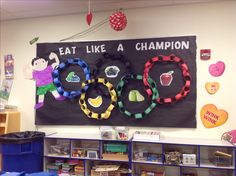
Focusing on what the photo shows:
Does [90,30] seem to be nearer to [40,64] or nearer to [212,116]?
[40,64]

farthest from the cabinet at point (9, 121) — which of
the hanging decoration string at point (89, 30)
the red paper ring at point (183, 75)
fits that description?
the red paper ring at point (183, 75)

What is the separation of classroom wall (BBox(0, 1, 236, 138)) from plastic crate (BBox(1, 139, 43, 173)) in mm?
464

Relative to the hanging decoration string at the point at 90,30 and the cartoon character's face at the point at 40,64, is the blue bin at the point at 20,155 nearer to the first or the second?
the cartoon character's face at the point at 40,64

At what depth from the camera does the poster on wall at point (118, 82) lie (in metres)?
3.04

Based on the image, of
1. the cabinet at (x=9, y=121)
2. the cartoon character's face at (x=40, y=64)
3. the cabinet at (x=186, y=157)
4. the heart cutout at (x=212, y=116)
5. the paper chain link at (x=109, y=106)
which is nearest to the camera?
the cabinet at (x=186, y=157)

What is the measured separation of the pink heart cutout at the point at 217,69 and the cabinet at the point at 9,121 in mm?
2818

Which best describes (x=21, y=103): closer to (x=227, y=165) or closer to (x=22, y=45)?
(x=22, y=45)

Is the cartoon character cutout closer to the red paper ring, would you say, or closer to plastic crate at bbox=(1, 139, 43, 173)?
plastic crate at bbox=(1, 139, 43, 173)

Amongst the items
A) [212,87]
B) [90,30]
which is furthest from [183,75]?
[90,30]

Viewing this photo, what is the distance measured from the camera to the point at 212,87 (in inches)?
117

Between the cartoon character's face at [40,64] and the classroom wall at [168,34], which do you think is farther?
the cartoon character's face at [40,64]

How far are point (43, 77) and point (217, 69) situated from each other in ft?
7.86

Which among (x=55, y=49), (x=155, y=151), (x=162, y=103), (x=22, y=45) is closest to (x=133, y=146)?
(x=155, y=151)

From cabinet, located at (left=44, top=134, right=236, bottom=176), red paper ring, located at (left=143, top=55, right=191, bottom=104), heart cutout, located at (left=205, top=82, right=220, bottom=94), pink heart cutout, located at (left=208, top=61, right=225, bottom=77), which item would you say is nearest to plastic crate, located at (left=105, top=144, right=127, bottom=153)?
cabinet, located at (left=44, top=134, right=236, bottom=176)
